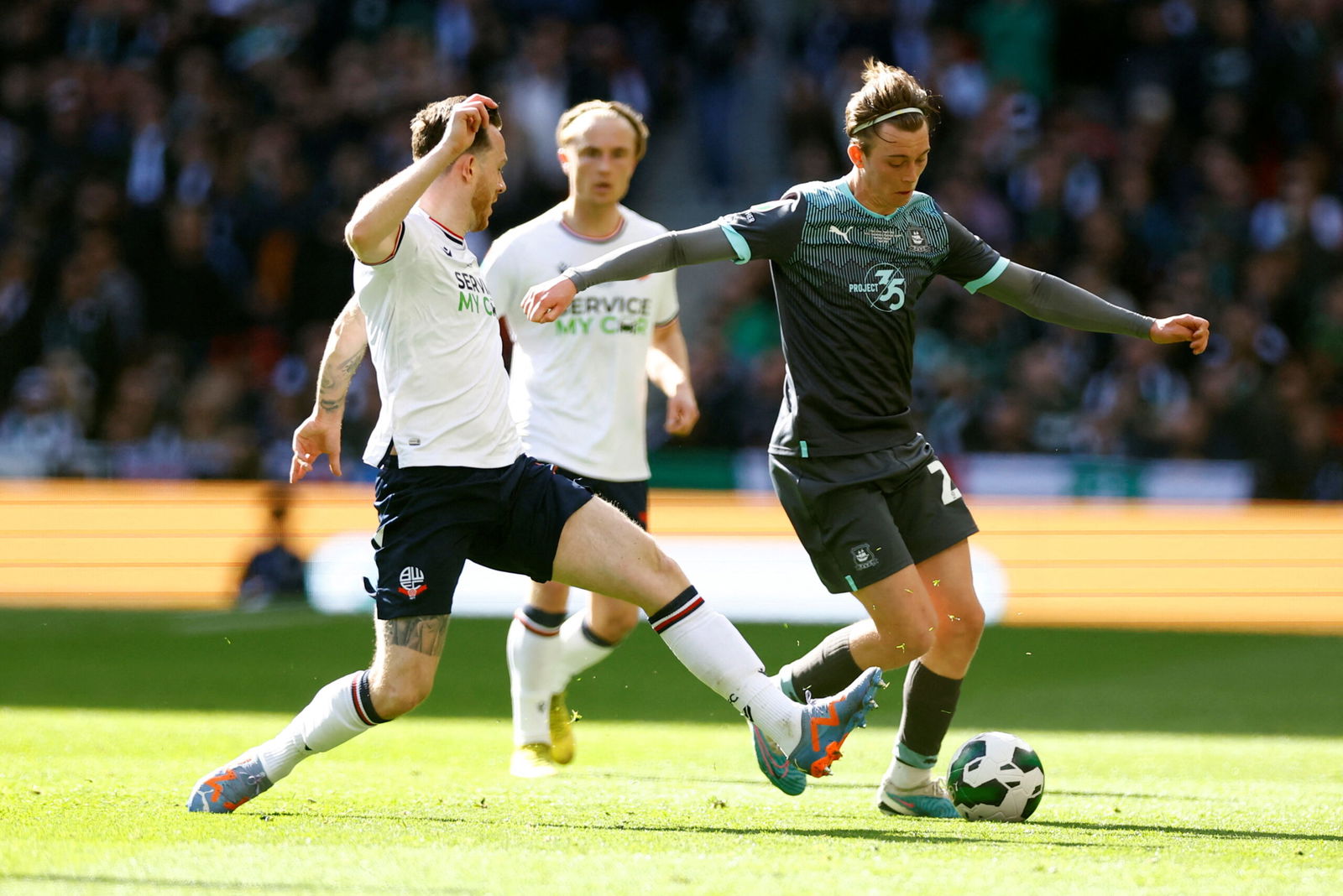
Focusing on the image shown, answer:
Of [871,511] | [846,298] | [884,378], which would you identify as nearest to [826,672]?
[871,511]

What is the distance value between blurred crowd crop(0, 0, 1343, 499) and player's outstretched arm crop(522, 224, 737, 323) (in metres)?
8.51

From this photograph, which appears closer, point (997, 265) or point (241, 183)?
point (997, 265)

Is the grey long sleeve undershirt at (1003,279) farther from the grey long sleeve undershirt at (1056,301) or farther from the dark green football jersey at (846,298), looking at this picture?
the dark green football jersey at (846,298)

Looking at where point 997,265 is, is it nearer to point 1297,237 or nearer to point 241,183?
point 1297,237

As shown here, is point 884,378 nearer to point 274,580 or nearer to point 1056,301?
point 1056,301

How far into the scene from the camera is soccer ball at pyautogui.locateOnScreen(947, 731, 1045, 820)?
559 centimetres

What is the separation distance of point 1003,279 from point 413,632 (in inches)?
89.6

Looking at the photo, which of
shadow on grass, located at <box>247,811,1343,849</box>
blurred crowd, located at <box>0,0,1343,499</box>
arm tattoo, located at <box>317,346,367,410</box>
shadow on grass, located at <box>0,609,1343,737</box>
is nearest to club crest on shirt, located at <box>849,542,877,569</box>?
shadow on grass, located at <box>247,811,1343,849</box>

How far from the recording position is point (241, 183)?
680 inches

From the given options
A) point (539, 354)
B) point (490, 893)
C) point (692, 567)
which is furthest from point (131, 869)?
point (692, 567)

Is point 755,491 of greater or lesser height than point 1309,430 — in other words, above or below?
below

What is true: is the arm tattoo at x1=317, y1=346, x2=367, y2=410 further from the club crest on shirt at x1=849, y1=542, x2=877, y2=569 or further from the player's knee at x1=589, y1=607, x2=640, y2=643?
the player's knee at x1=589, y1=607, x2=640, y2=643

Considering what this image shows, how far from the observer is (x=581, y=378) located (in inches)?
282

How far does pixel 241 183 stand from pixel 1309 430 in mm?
10274
